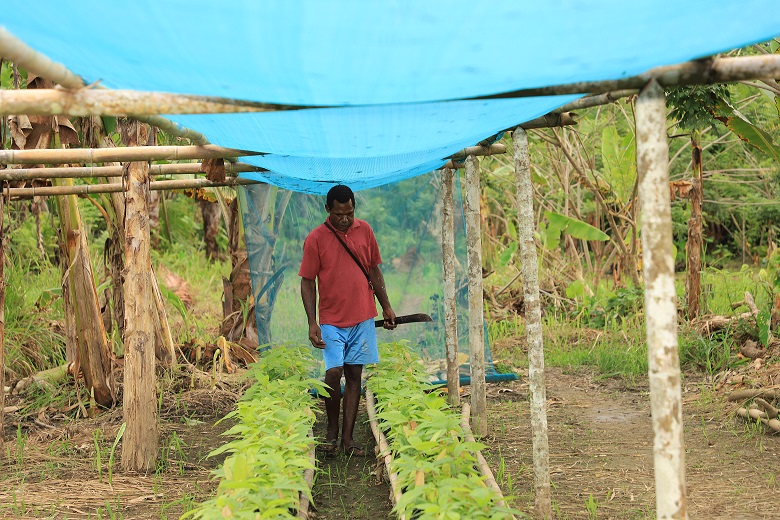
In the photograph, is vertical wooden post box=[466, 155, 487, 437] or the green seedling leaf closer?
vertical wooden post box=[466, 155, 487, 437]

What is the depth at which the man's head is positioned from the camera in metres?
5.64

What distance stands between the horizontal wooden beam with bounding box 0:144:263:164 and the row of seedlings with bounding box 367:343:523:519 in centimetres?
174

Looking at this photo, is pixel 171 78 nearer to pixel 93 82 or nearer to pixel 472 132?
pixel 93 82

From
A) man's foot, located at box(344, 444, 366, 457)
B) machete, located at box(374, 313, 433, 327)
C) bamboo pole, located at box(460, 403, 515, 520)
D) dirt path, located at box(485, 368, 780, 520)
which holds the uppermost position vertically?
machete, located at box(374, 313, 433, 327)

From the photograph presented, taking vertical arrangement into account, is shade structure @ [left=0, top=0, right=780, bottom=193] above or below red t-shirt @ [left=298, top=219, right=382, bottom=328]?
above

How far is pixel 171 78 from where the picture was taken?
2.91 meters

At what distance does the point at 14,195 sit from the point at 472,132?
172 inches

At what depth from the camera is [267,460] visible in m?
3.71

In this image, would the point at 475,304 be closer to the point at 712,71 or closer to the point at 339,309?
the point at 339,309

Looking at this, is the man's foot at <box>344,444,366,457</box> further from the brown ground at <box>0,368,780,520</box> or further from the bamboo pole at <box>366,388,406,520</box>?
the bamboo pole at <box>366,388,406,520</box>

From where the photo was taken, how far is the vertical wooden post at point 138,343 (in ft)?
17.7

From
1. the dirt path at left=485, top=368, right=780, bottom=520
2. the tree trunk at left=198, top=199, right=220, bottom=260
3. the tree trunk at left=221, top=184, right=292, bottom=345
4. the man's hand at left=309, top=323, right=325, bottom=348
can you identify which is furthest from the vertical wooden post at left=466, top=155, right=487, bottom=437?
the tree trunk at left=198, top=199, right=220, bottom=260

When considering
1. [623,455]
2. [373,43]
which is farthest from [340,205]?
[373,43]

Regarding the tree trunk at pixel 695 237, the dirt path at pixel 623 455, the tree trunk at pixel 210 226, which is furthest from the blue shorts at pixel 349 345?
the tree trunk at pixel 210 226
